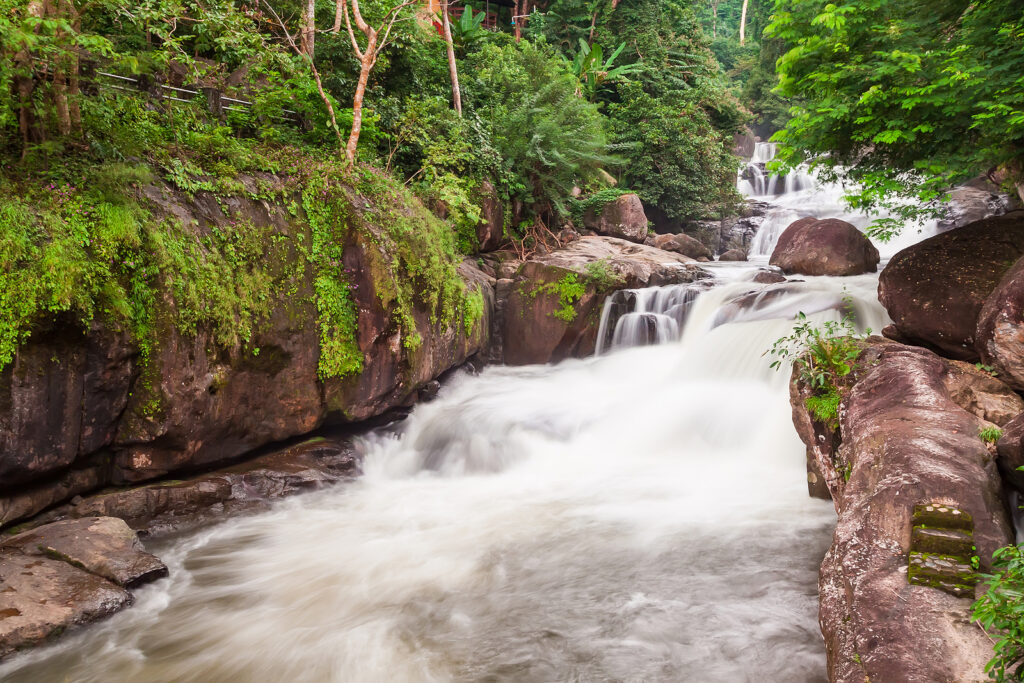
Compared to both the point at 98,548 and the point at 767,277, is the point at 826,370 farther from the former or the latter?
the point at 767,277

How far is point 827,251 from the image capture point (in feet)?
43.0

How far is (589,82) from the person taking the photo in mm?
21172

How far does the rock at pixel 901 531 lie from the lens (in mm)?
2879

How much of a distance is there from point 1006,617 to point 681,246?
15661 millimetres

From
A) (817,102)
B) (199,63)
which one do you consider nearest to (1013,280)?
(817,102)

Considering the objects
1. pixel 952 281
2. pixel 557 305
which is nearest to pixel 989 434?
pixel 952 281

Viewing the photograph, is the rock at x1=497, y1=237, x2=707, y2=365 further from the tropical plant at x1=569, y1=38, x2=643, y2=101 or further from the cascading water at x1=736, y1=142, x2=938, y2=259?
the tropical plant at x1=569, y1=38, x2=643, y2=101

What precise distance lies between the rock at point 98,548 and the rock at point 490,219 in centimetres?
927

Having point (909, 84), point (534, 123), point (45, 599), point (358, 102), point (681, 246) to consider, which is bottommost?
point (45, 599)

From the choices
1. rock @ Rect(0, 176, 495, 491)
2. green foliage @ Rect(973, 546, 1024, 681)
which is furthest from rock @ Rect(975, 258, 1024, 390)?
rock @ Rect(0, 176, 495, 491)

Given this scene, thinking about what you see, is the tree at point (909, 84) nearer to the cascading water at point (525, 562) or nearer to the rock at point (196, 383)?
the cascading water at point (525, 562)

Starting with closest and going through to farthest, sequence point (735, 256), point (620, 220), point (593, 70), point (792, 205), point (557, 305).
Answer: point (557, 305), point (620, 220), point (735, 256), point (593, 70), point (792, 205)

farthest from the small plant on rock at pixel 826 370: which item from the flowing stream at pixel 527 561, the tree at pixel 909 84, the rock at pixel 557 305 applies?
the rock at pixel 557 305

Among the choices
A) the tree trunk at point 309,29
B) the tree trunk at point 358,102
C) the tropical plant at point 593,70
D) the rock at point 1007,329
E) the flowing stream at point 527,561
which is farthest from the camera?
the tropical plant at point 593,70
